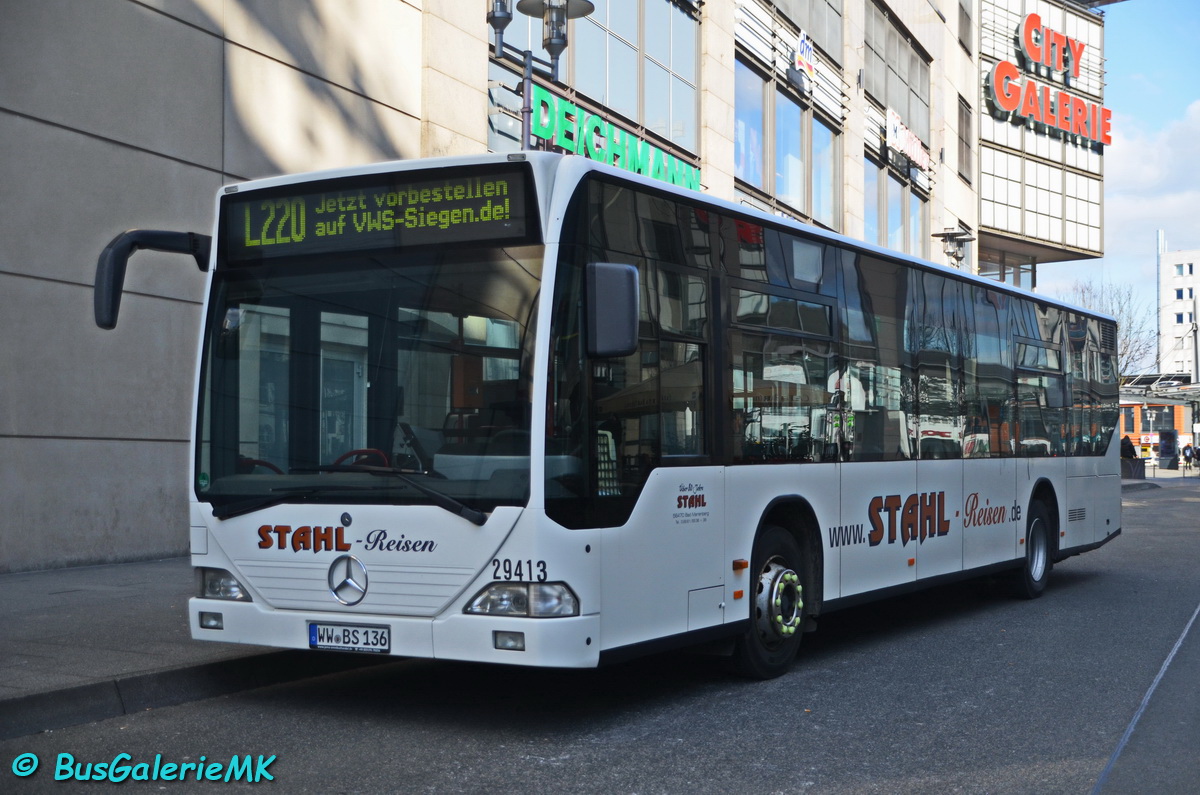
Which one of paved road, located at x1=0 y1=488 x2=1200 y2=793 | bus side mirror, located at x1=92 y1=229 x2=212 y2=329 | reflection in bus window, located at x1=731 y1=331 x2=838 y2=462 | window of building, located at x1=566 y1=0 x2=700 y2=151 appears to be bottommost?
paved road, located at x1=0 y1=488 x2=1200 y2=793

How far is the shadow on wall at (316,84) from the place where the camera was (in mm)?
14789

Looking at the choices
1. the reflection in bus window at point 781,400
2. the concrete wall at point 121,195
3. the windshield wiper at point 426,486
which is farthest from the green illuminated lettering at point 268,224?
the concrete wall at point 121,195

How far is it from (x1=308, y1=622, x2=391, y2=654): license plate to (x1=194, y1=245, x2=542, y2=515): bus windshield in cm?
63

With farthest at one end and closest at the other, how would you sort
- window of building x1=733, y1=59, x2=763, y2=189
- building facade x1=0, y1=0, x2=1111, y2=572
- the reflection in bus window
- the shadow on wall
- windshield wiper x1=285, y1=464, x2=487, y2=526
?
window of building x1=733, y1=59, x2=763, y2=189 < the shadow on wall < building facade x1=0, y1=0, x2=1111, y2=572 < the reflection in bus window < windshield wiper x1=285, y1=464, x2=487, y2=526

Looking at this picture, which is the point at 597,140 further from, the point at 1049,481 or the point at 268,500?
the point at 268,500

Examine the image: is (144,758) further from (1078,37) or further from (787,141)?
(1078,37)

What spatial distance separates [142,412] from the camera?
13.6 metres

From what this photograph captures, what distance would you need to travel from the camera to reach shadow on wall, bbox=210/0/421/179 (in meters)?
14.8

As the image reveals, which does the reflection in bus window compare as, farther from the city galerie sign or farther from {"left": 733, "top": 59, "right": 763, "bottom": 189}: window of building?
the city galerie sign

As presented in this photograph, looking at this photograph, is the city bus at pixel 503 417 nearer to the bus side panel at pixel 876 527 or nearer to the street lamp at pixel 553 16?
the bus side panel at pixel 876 527

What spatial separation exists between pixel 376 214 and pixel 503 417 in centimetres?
135

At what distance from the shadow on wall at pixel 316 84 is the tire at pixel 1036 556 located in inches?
345

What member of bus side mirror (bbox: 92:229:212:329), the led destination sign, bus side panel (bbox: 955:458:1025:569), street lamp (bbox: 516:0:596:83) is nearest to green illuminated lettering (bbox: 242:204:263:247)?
the led destination sign

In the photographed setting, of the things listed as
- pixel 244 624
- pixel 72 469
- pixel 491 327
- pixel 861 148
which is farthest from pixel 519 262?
pixel 861 148
